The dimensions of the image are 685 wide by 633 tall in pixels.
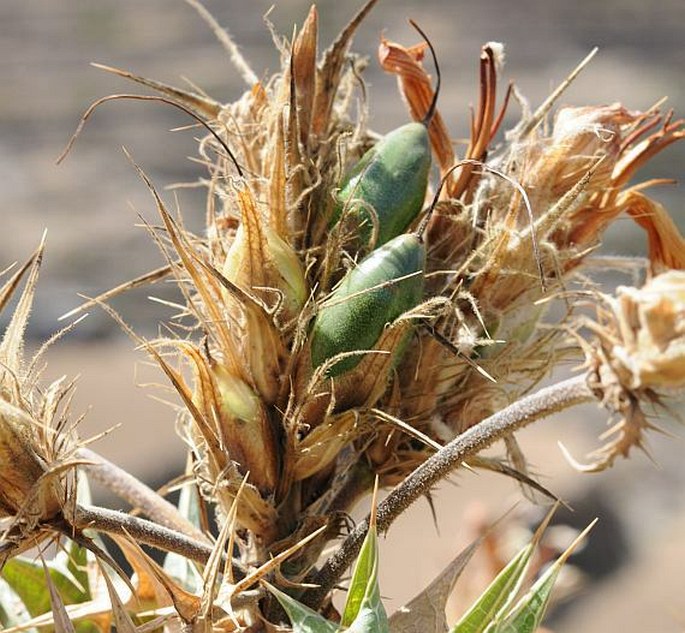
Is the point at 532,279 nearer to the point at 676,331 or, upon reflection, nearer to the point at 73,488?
the point at 676,331

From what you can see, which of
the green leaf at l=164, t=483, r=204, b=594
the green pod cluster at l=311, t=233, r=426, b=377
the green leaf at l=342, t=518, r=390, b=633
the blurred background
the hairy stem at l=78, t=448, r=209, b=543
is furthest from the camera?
the blurred background

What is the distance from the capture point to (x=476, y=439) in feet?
3.59

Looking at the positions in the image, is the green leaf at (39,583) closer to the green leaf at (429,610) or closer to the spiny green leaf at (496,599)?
the green leaf at (429,610)

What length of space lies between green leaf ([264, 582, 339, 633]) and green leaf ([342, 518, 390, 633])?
0.06 feet

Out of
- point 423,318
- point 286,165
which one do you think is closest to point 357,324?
point 423,318

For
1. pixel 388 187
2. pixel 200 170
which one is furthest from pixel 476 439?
pixel 200 170

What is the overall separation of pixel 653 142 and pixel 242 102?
478 millimetres

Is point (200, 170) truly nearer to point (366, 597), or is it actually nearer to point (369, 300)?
point (369, 300)

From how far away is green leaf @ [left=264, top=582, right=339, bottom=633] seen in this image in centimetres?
105

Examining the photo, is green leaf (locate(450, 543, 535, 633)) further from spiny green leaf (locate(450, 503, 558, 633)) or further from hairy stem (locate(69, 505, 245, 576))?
hairy stem (locate(69, 505, 245, 576))

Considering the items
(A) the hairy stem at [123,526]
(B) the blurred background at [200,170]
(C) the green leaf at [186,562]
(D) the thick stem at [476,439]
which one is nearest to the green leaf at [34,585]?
(C) the green leaf at [186,562]

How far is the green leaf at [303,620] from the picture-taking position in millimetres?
1054

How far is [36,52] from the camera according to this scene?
18.3 meters

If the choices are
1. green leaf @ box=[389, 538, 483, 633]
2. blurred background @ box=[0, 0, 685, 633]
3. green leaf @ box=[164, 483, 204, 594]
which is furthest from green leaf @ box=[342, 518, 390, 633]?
blurred background @ box=[0, 0, 685, 633]
